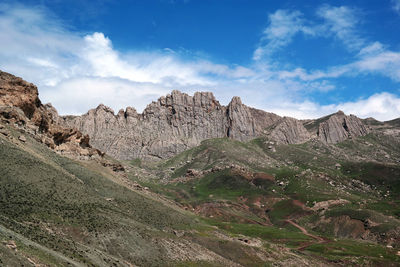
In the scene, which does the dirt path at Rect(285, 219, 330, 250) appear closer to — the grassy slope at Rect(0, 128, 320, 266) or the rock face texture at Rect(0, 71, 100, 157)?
the grassy slope at Rect(0, 128, 320, 266)

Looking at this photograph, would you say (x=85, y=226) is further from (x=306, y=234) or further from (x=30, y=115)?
(x=306, y=234)

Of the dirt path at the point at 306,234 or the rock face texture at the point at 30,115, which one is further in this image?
the dirt path at the point at 306,234

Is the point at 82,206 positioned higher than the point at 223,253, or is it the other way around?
the point at 82,206

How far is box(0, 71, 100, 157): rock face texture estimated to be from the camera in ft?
405

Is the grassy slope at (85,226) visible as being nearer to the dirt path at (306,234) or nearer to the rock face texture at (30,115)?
the rock face texture at (30,115)

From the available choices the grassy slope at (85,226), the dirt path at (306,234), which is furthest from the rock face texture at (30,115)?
the dirt path at (306,234)

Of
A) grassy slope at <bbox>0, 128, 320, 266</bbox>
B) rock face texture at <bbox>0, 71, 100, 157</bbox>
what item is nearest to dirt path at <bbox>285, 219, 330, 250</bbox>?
grassy slope at <bbox>0, 128, 320, 266</bbox>

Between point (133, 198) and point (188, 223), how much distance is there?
21.0 m

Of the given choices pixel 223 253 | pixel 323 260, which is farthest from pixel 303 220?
pixel 223 253

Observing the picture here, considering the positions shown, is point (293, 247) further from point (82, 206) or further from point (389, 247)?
point (82, 206)

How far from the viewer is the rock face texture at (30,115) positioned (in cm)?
12338

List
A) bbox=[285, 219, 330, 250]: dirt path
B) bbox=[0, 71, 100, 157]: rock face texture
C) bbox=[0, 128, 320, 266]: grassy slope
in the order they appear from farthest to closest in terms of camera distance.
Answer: bbox=[285, 219, 330, 250]: dirt path < bbox=[0, 71, 100, 157]: rock face texture < bbox=[0, 128, 320, 266]: grassy slope

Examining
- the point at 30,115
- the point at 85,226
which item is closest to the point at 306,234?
the point at 85,226

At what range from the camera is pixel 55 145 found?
139500mm
